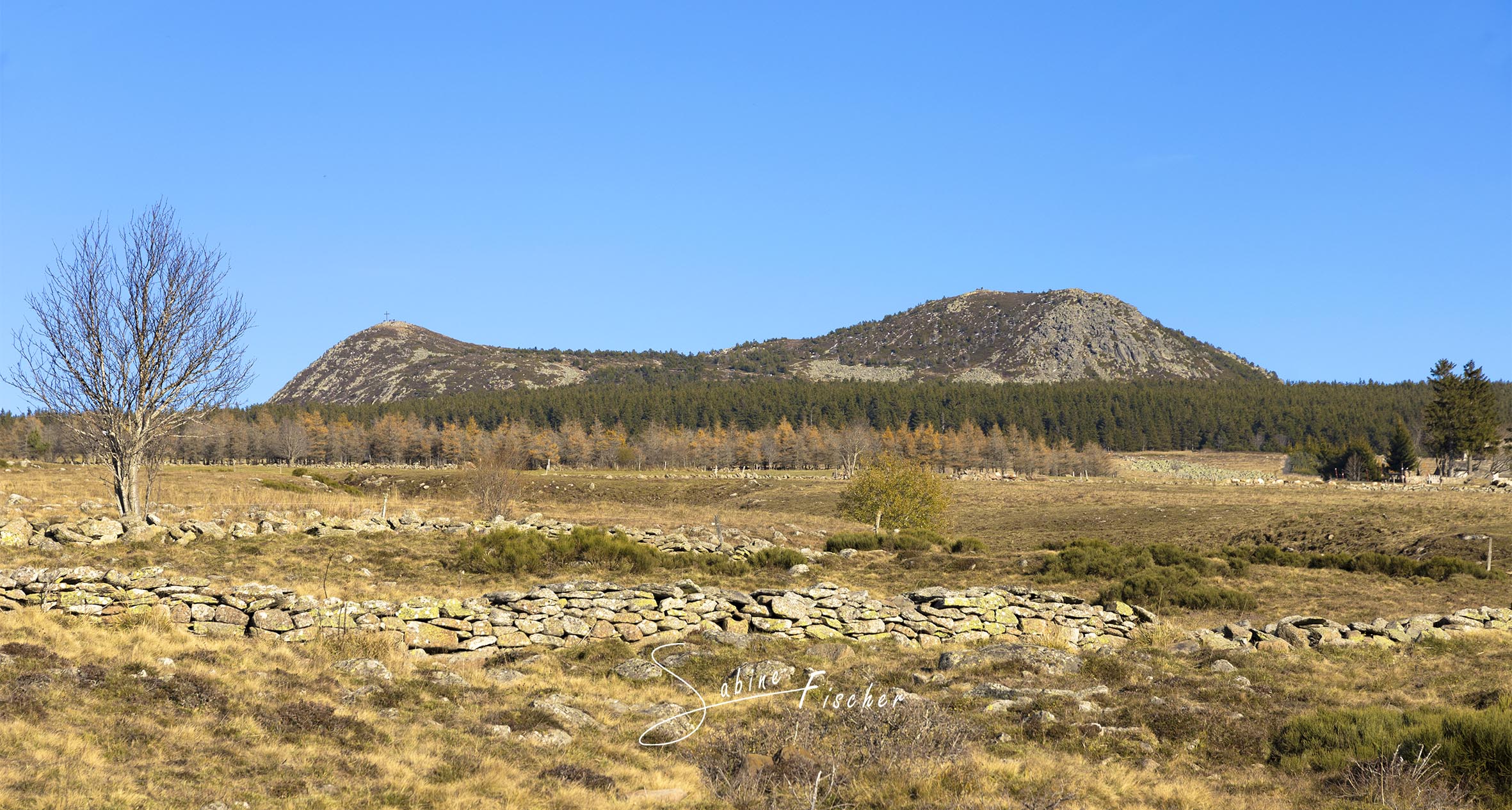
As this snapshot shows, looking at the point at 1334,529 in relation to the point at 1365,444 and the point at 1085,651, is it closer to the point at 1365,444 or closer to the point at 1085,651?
the point at 1085,651

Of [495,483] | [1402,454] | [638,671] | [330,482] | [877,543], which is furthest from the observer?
[1402,454]

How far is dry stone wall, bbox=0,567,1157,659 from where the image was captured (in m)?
14.2

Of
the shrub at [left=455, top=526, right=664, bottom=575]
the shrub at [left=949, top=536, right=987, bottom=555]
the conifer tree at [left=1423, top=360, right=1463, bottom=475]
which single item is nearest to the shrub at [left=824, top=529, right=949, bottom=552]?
the shrub at [left=949, top=536, right=987, bottom=555]

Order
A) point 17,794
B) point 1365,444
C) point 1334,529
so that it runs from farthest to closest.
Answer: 1. point 1365,444
2. point 1334,529
3. point 17,794

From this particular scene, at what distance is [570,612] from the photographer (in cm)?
1639

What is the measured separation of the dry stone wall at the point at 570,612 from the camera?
14.2m

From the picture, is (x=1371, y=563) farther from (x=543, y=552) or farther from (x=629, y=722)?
(x=629, y=722)

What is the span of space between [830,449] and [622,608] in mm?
121378

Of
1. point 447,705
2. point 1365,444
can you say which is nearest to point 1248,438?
point 1365,444

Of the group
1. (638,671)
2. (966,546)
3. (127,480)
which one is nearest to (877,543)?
(966,546)

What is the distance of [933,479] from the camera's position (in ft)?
152

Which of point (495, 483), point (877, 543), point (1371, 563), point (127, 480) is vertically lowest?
point (1371, 563)

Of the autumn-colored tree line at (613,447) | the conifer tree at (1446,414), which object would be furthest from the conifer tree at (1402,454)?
the autumn-colored tree line at (613,447)

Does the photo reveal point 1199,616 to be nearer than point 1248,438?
Yes
